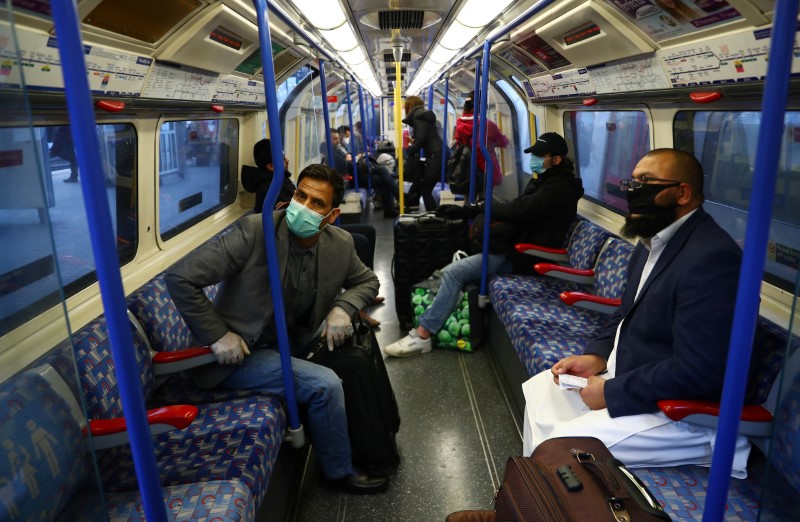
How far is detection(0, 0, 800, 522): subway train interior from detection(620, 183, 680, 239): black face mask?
1.14 ft

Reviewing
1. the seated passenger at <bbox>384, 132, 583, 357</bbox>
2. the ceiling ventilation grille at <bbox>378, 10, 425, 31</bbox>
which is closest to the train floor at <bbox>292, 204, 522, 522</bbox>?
the seated passenger at <bbox>384, 132, 583, 357</bbox>

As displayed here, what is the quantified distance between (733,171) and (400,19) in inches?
125

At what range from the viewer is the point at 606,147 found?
17.8ft

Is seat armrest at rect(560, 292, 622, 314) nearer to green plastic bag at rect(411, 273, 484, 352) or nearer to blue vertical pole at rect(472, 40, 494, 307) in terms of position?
blue vertical pole at rect(472, 40, 494, 307)

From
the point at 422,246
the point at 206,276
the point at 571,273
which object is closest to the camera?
the point at 206,276

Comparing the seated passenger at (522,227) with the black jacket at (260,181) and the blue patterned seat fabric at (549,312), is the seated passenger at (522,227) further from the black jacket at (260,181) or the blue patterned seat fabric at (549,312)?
the black jacket at (260,181)

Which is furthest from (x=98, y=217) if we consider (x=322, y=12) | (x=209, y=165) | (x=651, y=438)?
(x=209, y=165)

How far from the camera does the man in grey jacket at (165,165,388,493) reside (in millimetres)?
2568

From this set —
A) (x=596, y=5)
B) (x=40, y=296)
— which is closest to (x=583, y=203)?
(x=596, y=5)

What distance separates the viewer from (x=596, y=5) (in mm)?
3115

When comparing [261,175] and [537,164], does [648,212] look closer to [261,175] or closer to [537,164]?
[537,164]

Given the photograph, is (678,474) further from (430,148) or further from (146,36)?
(430,148)

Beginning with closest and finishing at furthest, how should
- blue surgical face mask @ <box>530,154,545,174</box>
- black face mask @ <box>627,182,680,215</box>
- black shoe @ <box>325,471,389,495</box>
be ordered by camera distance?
1. black face mask @ <box>627,182,680,215</box>
2. black shoe @ <box>325,471,389,495</box>
3. blue surgical face mask @ <box>530,154,545,174</box>

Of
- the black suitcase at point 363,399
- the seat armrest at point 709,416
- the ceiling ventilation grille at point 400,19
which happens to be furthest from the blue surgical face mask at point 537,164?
the seat armrest at point 709,416
